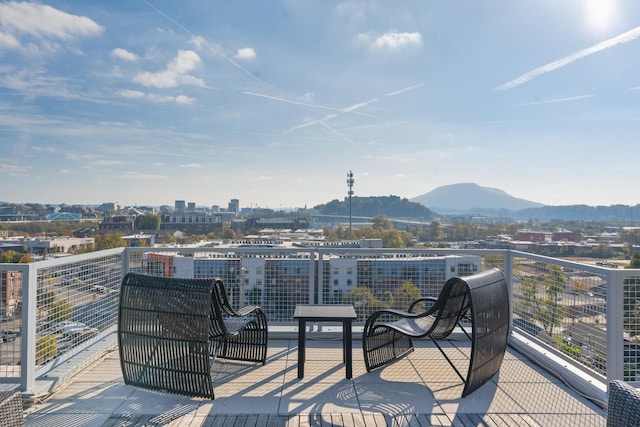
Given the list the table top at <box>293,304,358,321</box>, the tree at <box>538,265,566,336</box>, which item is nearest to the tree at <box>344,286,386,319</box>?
the table top at <box>293,304,358,321</box>

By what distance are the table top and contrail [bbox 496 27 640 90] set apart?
14.5 metres

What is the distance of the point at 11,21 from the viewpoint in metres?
17.0

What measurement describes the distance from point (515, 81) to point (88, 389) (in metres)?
22.2

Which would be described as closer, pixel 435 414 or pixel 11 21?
pixel 435 414

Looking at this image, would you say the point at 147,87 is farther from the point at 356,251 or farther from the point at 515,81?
the point at 356,251

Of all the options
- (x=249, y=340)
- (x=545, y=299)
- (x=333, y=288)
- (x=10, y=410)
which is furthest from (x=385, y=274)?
(x=10, y=410)

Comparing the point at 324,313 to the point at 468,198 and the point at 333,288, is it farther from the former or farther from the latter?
the point at 468,198

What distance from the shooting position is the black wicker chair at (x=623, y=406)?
1586 millimetres

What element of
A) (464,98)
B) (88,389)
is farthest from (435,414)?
(464,98)

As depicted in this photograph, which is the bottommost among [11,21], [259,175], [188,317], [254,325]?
[254,325]

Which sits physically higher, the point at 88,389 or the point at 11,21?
the point at 11,21

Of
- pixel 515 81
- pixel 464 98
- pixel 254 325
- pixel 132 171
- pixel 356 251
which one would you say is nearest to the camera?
pixel 254 325

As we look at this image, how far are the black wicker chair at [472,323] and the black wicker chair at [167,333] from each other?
1.56 metres

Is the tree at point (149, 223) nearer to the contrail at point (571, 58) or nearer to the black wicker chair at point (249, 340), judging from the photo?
the contrail at point (571, 58)
